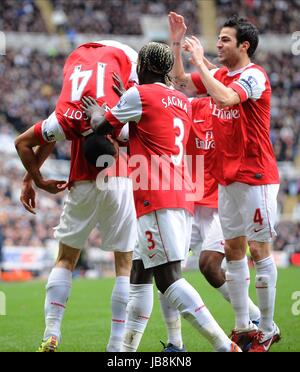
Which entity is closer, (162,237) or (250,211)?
(162,237)

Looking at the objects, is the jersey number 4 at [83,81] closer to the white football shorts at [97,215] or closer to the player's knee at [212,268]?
the white football shorts at [97,215]

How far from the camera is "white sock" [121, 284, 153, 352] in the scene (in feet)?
19.5

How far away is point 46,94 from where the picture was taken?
27578 mm

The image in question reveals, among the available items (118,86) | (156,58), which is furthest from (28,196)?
(156,58)

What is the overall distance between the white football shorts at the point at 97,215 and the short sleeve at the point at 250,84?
1.20 meters

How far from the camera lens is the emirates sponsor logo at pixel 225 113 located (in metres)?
6.51

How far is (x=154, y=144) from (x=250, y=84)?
3.85ft

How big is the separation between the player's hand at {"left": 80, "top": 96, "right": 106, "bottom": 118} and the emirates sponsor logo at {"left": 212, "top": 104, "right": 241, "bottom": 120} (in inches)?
41.9

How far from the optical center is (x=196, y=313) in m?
5.37

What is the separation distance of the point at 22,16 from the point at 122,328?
90.9 feet

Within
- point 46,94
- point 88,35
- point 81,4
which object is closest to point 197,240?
point 46,94

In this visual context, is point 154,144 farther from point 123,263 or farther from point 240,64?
point 240,64

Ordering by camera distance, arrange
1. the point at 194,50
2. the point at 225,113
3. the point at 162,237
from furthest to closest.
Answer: the point at 225,113
the point at 194,50
the point at 162,237

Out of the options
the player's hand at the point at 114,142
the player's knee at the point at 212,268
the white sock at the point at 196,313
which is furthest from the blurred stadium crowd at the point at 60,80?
the white sock at the point at 196,313
